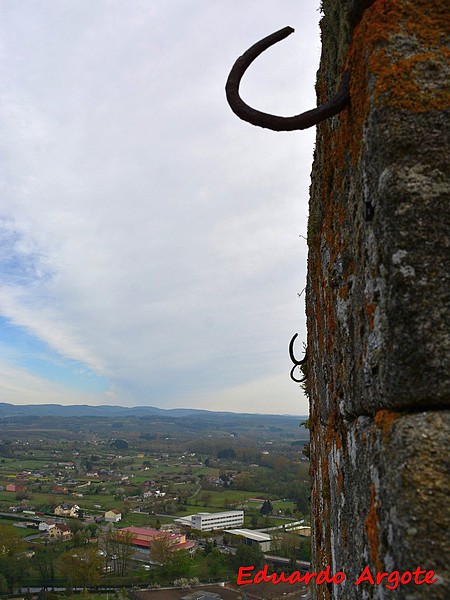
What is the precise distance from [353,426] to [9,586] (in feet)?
190

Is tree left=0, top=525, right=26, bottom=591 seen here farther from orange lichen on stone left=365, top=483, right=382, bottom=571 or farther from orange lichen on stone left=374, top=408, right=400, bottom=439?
orange lichen on stone left=374, top=408, right=400, bottom=439

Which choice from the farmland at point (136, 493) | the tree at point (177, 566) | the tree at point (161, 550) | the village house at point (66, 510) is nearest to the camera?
the tree at point (177, 566)

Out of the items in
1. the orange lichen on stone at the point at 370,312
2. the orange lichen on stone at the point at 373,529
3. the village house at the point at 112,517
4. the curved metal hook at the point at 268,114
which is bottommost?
the village house at the point at 112,517

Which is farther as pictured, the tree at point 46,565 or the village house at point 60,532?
the village house at point 60,532

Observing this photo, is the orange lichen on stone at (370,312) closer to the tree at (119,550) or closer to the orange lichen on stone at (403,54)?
the orange lichen on stone at (403,54)

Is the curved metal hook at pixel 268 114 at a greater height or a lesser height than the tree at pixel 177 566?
greater

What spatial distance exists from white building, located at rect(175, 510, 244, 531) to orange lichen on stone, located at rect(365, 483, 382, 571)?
72.1 metres

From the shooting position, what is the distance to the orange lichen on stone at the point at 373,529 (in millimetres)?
1583

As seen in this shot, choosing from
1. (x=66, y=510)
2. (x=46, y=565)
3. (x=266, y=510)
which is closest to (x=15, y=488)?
(x=66, y=510)

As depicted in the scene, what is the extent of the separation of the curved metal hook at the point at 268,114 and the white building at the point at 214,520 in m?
72.3

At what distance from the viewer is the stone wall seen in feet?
4.68

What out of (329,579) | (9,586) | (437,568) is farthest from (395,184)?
(9,586)

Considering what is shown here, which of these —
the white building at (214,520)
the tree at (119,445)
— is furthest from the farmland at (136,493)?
the tree at (119,445)

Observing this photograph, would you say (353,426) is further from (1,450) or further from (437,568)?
(1,450)
